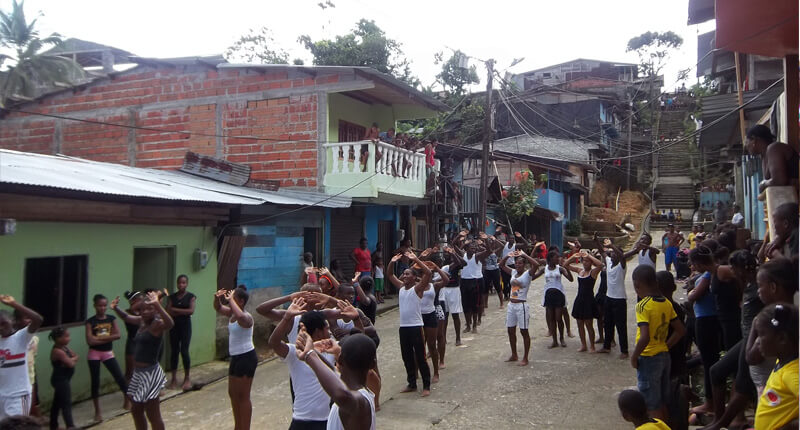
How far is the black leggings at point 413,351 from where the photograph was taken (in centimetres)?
691

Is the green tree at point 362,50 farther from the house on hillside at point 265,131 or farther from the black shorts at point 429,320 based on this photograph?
the black shorts at point 429,320

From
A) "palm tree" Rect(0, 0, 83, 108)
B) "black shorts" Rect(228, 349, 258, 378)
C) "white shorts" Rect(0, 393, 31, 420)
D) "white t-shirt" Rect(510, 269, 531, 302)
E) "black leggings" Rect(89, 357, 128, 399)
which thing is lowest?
"black leggings" Rect(89, 357, 128, 399)

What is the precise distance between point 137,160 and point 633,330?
11.8 meters

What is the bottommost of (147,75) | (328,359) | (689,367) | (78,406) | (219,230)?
(78,406)

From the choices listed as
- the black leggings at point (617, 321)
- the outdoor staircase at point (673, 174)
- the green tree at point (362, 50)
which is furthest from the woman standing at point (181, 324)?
the outdoor staircase at point (673, 174)

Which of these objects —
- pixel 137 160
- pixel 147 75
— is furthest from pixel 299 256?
pixel 147 75

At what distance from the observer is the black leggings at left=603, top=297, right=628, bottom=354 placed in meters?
8.16

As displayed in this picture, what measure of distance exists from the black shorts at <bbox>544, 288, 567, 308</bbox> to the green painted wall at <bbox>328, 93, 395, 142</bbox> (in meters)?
6.60

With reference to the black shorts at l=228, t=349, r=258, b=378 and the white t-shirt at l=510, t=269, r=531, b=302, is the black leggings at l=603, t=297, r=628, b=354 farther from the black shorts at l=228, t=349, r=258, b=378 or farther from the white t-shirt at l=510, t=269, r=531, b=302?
the black shorts at l=228, t=349, r=258, b=378

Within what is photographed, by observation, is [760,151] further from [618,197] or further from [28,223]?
[618,197]

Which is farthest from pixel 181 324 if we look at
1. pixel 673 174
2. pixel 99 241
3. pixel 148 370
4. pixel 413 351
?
pixel 673 174

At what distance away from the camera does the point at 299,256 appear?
1219 cm

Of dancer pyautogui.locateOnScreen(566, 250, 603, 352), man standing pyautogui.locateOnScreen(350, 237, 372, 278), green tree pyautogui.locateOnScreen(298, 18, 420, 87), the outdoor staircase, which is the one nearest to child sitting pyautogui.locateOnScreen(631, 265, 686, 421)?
dancer pyautogui.locateOnScreen(566, 250, 603, 352)

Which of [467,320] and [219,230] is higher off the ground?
[219,230]
